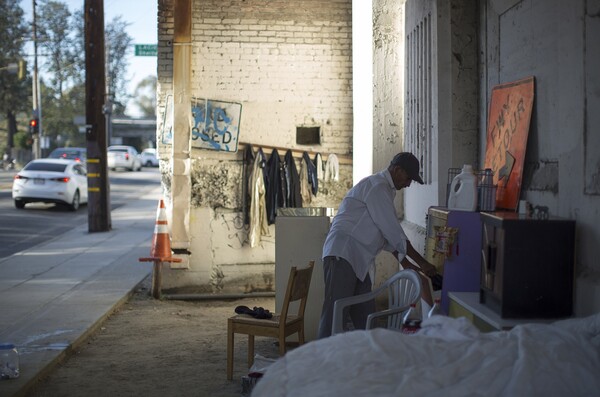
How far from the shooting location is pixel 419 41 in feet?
34.4

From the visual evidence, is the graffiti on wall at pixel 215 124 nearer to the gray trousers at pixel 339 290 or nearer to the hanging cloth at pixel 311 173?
the hanging cloth at pixel 311 173

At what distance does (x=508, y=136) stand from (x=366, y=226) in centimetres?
140

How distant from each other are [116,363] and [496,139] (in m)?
4.30

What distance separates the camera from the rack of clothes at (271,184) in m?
13.3

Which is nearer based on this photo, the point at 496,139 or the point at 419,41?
the point at 496,139

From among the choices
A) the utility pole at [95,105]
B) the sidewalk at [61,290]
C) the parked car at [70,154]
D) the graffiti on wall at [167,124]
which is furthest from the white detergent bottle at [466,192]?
the parked car at [70,154]

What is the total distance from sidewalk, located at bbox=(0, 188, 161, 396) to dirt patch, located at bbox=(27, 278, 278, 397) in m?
0.20

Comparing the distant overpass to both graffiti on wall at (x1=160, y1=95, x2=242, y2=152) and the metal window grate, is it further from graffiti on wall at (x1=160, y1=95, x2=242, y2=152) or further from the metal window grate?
the metal window grate

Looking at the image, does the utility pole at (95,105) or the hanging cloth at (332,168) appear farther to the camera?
the utility pole at (95,105)

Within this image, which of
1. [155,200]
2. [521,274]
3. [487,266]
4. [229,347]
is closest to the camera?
[521,274]

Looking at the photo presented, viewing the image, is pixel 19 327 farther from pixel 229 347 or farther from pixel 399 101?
pixel 399 101

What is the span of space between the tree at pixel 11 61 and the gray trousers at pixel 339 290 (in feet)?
192

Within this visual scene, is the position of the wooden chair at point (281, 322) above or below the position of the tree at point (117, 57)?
below

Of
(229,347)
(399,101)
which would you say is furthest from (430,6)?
(229,347)
